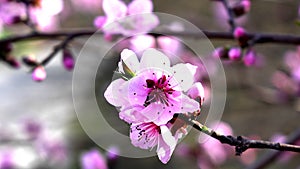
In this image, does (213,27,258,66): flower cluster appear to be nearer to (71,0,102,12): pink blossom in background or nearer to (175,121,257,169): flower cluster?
(175,121,257,169): flower cluster

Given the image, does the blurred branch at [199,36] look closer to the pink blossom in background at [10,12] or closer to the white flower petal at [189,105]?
the pink blossom in background at [10,12]

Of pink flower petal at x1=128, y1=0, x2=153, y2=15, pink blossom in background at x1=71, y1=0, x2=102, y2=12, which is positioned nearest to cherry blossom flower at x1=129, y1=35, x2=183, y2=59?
pink flower petal at x1=128, y1=0, x2=153, y2=15

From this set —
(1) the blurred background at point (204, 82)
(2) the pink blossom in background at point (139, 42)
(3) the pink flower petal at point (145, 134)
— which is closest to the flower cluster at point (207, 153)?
(1) the blurred background at point (204, 82)

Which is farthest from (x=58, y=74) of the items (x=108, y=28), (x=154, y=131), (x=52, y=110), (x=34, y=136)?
(x=154, y=131)

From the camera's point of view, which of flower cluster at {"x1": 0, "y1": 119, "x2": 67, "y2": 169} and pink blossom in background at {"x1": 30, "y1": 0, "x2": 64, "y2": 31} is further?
flower cluster at {"x1": 0, "y1": 119, "x2": 67, "y2": 169}

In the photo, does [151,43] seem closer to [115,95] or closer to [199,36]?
[199,36]

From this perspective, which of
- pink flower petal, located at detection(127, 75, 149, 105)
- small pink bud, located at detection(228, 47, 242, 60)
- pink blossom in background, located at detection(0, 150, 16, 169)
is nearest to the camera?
pink flower petal, located at detection(127, 75, 149, 105)

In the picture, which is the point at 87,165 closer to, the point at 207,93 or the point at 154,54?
the point at 207,93

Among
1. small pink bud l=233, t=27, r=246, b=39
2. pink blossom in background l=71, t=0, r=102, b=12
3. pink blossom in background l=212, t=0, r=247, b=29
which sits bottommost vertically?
pink blossom in background l=71, t=0, r=102, b=12
